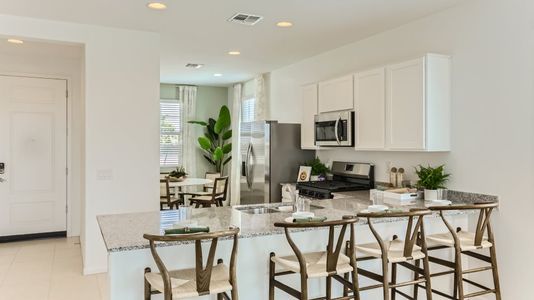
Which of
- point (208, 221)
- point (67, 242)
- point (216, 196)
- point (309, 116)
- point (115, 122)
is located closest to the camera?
point (208, 221)

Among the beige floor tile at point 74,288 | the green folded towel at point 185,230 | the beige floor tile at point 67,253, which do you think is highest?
the green folded towel at point 185,230

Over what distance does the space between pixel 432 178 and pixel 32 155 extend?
5.52m

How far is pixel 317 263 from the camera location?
8.36 feet

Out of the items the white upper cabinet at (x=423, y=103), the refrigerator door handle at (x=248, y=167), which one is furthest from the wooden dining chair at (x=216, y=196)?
the white upper cabinet at (x=423, y=103)

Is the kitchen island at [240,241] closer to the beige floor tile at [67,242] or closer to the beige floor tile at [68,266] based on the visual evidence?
the beige floor tile at [68,266]

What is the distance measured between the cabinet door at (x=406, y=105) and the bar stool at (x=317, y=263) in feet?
5.22

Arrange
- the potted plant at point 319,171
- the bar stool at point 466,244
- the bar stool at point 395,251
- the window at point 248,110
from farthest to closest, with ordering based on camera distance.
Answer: the window at point 248,110
the potted plant at point 319,171
the bar stool at point 466,244
the bar stool at point 395,251

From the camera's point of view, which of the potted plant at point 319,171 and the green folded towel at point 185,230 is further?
the potted plant at point 319,171

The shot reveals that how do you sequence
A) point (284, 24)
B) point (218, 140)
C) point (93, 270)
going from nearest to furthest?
1. point (284, 24)
2. point (93, 270)
3. point (218, 140)

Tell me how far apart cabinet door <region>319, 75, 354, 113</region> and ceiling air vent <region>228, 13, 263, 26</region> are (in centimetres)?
127

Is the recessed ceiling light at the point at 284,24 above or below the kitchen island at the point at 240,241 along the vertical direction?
above

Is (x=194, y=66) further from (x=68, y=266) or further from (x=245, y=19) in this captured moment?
(x=68, y=266)

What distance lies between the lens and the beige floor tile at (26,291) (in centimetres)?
368

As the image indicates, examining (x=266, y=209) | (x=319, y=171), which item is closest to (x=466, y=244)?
(x=266, y=209)
